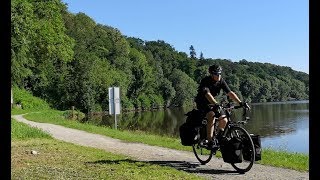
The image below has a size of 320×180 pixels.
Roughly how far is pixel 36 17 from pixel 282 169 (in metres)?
35.8

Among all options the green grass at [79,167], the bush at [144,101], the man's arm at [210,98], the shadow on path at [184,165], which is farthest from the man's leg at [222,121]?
the bush at [144,101]

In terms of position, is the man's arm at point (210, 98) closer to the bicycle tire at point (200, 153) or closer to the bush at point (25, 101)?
the bicycle tire at point (200, 153)

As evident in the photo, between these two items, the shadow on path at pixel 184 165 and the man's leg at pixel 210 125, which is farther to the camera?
the man's leg at pixel 210 125

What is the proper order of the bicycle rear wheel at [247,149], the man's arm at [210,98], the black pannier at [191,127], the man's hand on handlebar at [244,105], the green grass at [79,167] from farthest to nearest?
the black pannier at [191,127], the man's arm at [210,98], the man's hand on handlebar at [244,105], the bicycle rear wheel at [247,149], the green grass at [79,167]

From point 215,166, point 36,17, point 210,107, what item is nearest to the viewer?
point 210,107

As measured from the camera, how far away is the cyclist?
8672 mm

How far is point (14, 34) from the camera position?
26.3 meters

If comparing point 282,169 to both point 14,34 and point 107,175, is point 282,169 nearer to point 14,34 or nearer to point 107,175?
point 107,175

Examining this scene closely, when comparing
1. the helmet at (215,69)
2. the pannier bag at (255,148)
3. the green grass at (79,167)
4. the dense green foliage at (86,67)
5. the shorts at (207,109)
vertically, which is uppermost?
the dense green foliage at (86,67)

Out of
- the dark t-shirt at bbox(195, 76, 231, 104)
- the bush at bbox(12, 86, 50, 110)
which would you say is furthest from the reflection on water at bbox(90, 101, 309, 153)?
the dark t-shirt at bbox(195, 76, 231, 104)

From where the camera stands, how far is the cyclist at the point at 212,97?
28.5 feet

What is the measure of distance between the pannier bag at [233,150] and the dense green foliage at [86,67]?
15.1 meters
